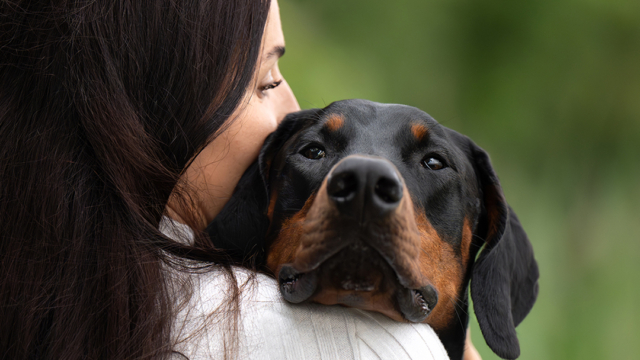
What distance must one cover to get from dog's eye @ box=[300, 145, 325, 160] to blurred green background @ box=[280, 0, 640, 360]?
259cm

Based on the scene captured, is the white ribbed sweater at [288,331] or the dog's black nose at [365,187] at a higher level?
the dog's black nose at [365,187]

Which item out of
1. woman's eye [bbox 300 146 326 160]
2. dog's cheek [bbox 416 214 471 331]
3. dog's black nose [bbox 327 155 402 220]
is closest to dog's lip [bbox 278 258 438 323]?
dog's cheek [bbox 416 214 471 331]

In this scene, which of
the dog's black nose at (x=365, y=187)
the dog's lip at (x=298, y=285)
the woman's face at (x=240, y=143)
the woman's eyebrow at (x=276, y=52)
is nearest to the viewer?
the dog's black nose at (x=365, y=187)

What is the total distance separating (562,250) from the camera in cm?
505

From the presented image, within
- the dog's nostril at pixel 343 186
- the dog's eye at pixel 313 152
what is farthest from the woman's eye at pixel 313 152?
the dog's nostril at pixel 343 186

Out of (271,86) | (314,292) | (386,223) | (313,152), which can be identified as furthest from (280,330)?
(271,86)

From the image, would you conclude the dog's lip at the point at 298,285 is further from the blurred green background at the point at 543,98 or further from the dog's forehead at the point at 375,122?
the blurred green background at the point at 543,98

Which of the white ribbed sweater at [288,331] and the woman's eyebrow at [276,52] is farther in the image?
the woman's eyebrow at [276,52]

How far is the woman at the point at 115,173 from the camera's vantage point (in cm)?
133

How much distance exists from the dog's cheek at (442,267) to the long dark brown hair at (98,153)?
0.65 metres

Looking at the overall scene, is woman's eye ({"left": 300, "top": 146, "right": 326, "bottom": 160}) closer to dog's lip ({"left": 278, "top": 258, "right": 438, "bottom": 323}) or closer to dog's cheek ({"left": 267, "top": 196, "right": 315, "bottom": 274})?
dog's cheek ({"left": 267, "top": 196, "right": 315, "bottom": 274})

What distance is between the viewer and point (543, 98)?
18.3 ft

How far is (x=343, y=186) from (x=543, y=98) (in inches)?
196

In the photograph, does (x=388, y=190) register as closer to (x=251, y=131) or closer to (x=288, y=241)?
(x=288, y=241)
